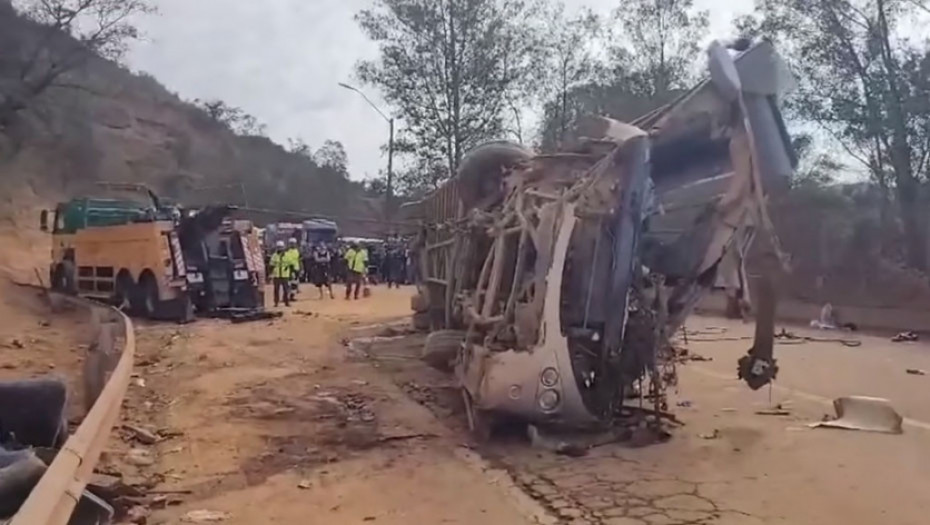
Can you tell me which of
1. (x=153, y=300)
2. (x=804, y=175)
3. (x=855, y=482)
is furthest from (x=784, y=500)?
(x=804, y=175)

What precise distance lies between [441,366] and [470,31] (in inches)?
785

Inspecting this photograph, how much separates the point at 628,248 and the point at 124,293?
15397 millimetres

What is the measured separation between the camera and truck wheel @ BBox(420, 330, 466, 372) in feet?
36.2

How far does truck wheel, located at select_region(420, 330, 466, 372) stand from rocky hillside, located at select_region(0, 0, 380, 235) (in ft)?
53.1

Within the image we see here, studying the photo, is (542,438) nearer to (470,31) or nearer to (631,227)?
(631,227)

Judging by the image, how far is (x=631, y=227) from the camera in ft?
24.9

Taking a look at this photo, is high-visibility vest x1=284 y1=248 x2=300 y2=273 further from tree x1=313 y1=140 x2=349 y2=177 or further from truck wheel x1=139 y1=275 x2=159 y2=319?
tree x1=313 y1=140 x2=349 y2=177

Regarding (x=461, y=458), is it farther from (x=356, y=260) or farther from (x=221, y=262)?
(x=356, y=260)

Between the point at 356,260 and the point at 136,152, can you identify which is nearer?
the point at 356,260

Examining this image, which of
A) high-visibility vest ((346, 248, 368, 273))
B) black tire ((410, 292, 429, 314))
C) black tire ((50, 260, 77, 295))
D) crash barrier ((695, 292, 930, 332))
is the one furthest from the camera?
high-visibility vest ((346, 248, 368, 273))

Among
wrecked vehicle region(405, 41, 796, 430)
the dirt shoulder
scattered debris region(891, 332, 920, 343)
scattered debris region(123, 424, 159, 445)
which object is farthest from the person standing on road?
wrecked vehicle region(405, 41, 796, 430)

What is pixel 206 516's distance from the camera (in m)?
5.78

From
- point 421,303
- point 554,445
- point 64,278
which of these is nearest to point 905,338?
point 421,303

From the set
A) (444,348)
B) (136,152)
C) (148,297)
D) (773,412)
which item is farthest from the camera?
(136,152)
